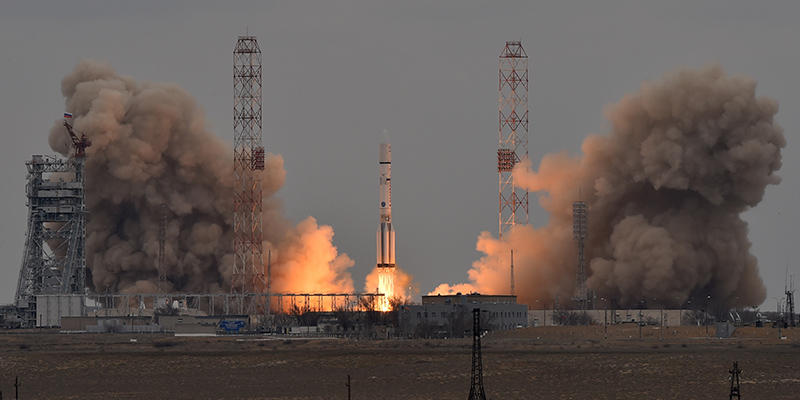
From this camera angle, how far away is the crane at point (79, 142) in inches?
5650

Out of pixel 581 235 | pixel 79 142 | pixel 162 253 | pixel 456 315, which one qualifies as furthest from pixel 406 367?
pixel 79 142

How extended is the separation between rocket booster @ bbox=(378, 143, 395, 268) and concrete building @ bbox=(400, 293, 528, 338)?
188 inches

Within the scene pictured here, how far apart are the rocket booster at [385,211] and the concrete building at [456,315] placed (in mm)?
4779

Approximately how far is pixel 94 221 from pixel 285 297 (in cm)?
1887

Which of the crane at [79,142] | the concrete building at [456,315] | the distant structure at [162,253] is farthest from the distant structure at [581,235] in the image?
the crane at [79,142]

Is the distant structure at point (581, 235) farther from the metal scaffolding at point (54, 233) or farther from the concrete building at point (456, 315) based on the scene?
the metal scaffolding at point (54, 233)

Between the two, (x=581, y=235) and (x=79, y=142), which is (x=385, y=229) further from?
(x=79, y=142)

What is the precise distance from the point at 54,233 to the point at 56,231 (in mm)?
648

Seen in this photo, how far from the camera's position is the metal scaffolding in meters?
145

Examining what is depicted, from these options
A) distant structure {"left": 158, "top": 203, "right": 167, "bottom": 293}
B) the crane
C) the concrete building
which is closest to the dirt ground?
the concrete building

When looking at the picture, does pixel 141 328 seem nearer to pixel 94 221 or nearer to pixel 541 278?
pixel 94 221

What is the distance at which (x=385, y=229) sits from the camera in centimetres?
13100

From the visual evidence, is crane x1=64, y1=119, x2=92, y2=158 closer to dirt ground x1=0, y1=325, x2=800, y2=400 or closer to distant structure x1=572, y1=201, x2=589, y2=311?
dirt ground x1=0, y1=325, x2=800, y2=400

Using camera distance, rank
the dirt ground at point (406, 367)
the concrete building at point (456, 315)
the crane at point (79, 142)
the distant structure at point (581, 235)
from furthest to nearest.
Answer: the crane at point (79, 142) → the distant structure at point (581, 235) → the concrete building at point (456, 315) → the dirt ground at point (406, 367)
